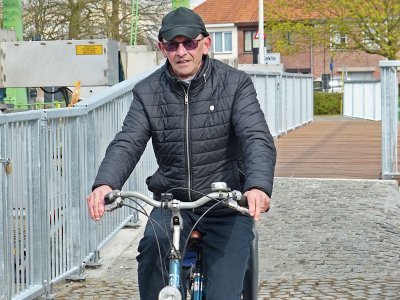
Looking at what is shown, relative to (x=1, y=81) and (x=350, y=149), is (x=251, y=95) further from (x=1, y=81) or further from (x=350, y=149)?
(x=350, y=149)

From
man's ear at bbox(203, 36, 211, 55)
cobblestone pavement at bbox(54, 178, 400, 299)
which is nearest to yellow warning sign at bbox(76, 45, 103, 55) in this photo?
cobblestone pavement at bbox(54, 178, 400, 299)

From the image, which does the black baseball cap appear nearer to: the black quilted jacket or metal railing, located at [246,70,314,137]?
the black quilted jacket

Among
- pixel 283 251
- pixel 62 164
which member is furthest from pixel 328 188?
pixel 62 164

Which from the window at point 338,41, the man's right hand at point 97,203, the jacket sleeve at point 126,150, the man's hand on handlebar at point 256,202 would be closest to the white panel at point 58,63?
the jacket sleeve at point 126,150

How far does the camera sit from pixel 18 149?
700 cm

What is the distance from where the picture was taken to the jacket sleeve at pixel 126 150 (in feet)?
14.6

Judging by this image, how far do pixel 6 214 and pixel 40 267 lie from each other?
815 mm

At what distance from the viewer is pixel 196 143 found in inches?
186

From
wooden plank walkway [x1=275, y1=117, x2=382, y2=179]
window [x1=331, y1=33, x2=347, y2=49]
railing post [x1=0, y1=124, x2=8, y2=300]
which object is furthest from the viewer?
window [x1=331, y1=33, x2=347, y2=49]

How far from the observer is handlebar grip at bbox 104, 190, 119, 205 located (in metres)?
4.20

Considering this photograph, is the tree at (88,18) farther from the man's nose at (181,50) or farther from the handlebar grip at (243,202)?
the handlebar grip at (243,202)

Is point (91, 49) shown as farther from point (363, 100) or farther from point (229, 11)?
point (229, 11)

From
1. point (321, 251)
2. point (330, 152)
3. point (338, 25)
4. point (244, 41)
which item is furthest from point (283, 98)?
point (244, 41)

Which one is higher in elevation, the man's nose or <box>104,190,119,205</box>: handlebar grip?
the man's nose
